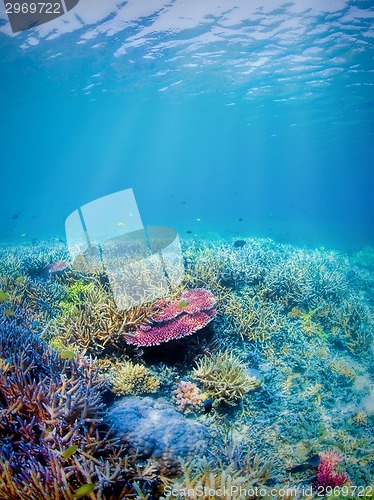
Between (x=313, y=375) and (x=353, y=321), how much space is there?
9.74 feet

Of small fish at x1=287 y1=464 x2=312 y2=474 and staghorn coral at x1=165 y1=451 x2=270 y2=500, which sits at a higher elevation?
staghorn coral at x1=165 y1=451 x2=270 y2=500

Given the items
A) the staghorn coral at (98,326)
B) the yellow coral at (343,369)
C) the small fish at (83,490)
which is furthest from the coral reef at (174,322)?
the yellow coral at (343,369)

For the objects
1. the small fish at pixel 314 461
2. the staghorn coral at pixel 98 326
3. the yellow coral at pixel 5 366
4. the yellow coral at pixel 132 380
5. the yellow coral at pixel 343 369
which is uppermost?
the yellow coral at pixel 5 366

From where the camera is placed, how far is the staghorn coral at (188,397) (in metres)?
4.89

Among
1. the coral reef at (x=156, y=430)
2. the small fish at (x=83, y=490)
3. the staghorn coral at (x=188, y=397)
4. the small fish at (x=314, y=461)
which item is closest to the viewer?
the small fish at (x=83, y=490)

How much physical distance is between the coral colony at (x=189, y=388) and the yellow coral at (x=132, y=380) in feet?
0.08

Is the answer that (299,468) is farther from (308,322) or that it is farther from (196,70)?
(196,70)

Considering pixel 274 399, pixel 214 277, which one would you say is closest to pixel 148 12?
pixel 214 277

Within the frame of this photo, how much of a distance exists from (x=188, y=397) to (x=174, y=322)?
4.37 ft

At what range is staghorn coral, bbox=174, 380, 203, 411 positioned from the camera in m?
→ 4.89

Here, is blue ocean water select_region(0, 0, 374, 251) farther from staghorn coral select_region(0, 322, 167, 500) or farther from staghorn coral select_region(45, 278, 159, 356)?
staghorn coral select_region(0, 322, 167, 500)

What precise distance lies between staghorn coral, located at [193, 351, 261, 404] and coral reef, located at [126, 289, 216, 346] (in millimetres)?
690

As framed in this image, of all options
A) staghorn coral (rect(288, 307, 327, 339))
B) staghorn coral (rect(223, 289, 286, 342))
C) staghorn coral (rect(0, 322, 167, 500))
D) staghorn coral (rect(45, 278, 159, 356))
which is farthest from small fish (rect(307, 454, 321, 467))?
staghorn coral (rect(288, 307, 327, 339))

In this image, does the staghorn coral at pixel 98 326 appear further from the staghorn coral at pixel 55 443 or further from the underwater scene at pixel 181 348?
the staghorn coral at pixel 55 443
